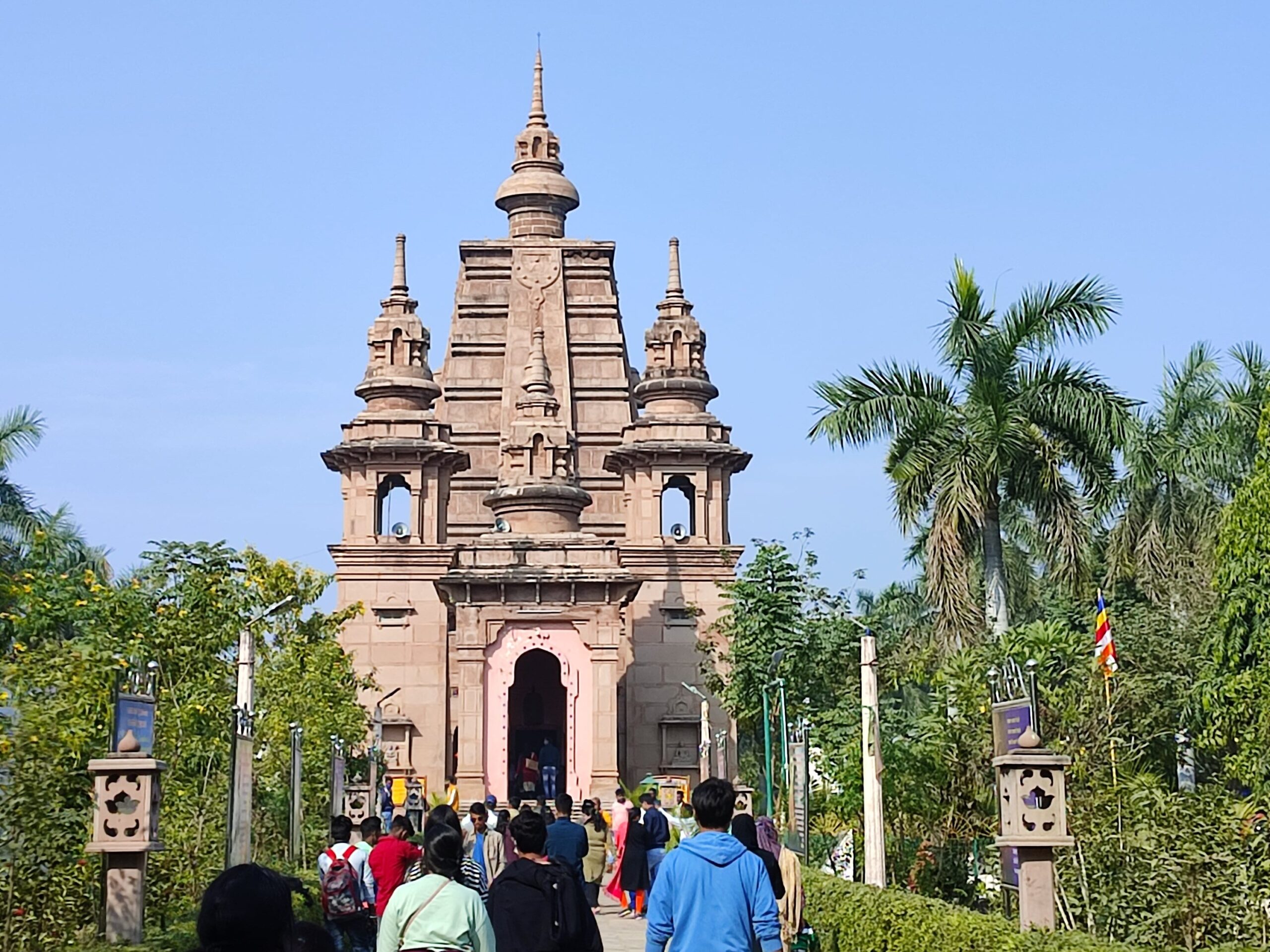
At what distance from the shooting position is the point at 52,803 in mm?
15953

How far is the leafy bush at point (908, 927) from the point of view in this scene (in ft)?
40.8

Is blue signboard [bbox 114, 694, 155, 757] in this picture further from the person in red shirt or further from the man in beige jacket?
the man in beige jacket

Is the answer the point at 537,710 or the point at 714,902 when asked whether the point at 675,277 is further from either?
the point at 714,902

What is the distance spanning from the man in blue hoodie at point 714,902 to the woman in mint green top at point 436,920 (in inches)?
34.9

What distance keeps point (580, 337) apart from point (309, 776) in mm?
29620

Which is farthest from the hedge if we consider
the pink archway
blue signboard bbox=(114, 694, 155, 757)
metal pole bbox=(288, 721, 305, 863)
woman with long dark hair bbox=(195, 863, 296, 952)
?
the pink archway

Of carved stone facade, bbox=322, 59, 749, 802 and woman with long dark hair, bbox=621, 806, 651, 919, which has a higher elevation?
carved stone facade, bbox=322, 59, 749, 802

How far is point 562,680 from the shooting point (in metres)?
49.8

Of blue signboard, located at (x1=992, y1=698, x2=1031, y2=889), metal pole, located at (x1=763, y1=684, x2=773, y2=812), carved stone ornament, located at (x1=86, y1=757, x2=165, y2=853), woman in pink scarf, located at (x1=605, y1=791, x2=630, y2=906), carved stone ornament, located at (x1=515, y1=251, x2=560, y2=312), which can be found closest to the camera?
carved stone ornament, located at (x1=86, y1=757, x2=165, y2=853)

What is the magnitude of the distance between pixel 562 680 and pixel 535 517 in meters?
4.96

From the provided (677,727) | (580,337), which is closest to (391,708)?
(677,727)

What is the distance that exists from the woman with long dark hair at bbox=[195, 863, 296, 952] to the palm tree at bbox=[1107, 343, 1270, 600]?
105ft

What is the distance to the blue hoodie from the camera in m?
9.48

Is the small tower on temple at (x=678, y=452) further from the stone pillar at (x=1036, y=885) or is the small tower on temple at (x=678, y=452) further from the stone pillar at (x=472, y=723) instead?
the stone pillar at (x=1036, y=885)
